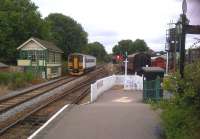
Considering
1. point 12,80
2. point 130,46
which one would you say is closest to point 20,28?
point 12,80

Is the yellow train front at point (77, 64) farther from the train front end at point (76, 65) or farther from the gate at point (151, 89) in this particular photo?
the gate at point (151, 89)

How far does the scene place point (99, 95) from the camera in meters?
27.8

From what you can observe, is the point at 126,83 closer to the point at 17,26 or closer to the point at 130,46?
the point at 17,26

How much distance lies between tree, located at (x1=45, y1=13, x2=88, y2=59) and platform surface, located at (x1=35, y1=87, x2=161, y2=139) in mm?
63946

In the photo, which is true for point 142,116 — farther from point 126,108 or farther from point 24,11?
point 24,11

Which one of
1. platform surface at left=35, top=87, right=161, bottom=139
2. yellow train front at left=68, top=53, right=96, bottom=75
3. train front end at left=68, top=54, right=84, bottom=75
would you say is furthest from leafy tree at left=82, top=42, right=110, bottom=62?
platform surface at left=35, top=87, right=161, bottom=139

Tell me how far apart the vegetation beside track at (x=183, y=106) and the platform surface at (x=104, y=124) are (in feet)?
4.28

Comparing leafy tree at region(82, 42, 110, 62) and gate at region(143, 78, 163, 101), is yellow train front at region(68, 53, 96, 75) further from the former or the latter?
leafy tree at region(82, 42, 110, 62)

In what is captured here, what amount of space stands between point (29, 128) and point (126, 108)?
4.01 metres

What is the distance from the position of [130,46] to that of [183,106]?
117621 mm

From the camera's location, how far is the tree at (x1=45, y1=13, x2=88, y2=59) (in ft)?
271

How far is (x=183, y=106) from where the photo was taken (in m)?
10.8

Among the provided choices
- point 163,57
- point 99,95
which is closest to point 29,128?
point 99,95

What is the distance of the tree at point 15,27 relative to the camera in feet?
184
